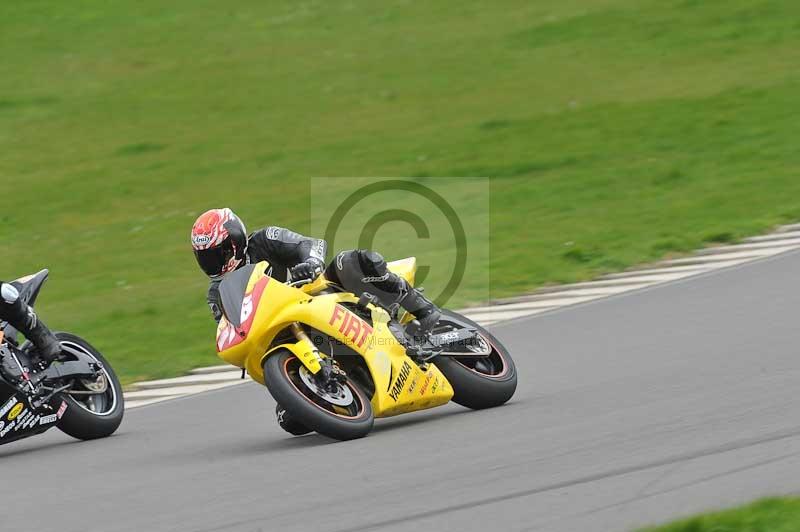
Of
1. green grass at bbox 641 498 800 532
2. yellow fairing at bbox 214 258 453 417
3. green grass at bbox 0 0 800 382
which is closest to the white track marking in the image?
green grass at bbox 0 0 800 382

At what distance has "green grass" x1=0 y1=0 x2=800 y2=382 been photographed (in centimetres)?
1468

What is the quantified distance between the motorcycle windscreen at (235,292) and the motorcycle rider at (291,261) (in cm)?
18

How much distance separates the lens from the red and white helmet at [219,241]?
25.9ft

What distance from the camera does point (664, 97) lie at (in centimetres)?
2205

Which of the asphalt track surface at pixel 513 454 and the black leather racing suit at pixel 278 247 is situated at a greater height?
the black leather racing suit at pixel 278 247

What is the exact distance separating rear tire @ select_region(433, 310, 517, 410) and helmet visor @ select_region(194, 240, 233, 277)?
1.42m

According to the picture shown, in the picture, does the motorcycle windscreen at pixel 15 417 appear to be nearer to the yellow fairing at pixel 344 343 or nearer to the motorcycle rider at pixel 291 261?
the motorcycle rider at pixel 291 261

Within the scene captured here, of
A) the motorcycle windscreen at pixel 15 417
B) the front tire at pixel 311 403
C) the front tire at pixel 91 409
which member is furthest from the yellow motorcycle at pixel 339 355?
the motorcycle windscreen at pixel 15 417

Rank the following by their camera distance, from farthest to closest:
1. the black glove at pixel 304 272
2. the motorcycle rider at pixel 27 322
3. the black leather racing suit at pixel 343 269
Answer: the motorcycle rider at pixel 27 322 → the black leather racing suit at pixel 343 269 → the black glove at pixel 304 272

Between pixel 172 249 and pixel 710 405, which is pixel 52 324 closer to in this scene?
pixel 172 249

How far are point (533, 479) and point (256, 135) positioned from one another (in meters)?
18.5

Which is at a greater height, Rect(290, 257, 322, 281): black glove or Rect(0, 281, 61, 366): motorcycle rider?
Rect(290, 257, 322, 281): black glove

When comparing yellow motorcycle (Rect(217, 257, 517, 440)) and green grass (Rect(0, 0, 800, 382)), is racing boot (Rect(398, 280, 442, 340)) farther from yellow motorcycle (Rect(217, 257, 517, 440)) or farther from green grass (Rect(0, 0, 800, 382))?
green grass (Rect(0, 0, 800, 382))

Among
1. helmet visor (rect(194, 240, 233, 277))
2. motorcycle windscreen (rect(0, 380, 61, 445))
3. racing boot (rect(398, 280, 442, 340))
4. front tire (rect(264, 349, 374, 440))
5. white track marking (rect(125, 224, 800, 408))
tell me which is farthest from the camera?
white track marking (rect(125, 224, 800, 408))
